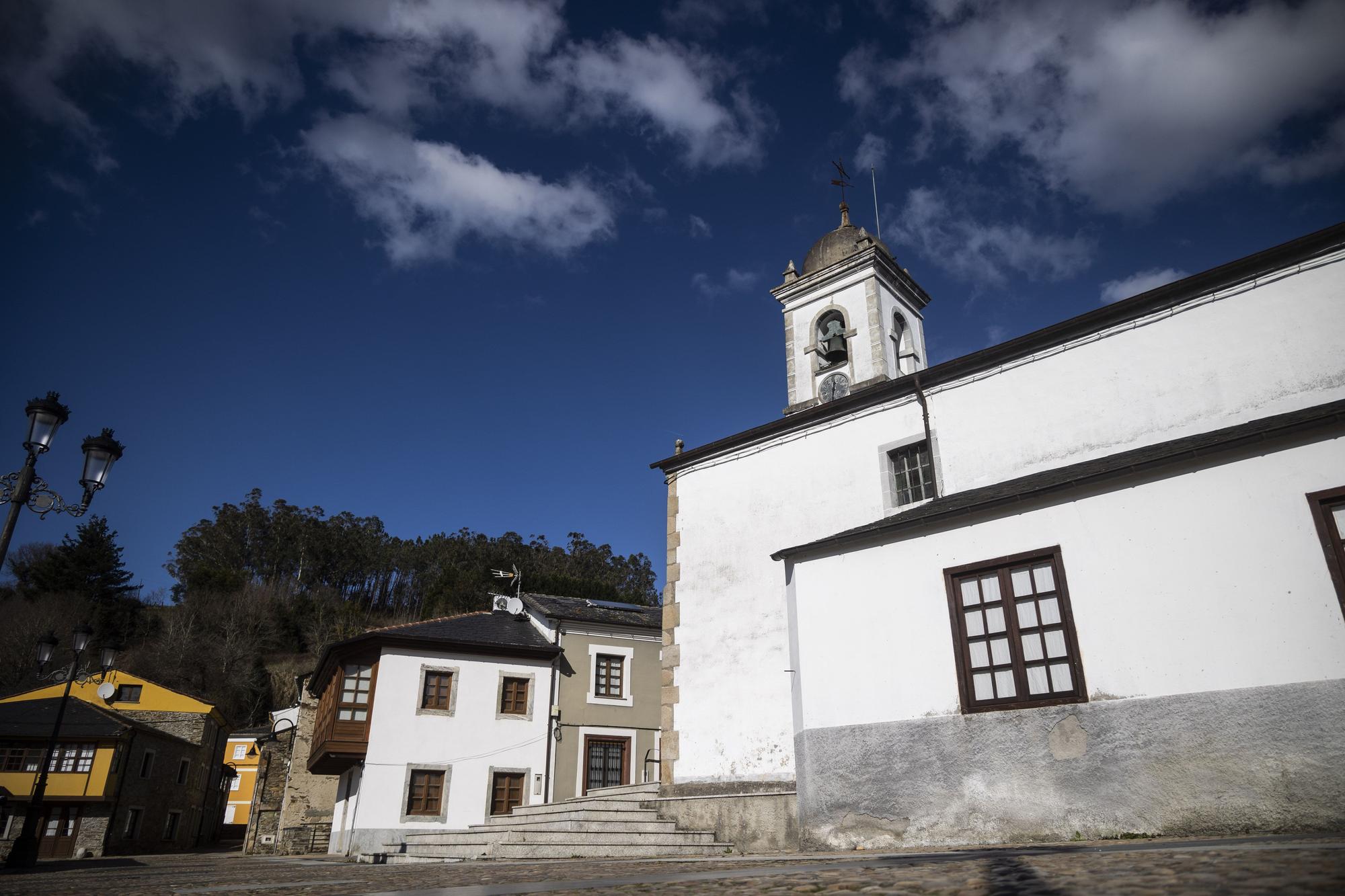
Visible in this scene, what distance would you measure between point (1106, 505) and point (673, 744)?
29.9 feet

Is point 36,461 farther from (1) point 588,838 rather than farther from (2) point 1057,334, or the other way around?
(2) point 1057,334

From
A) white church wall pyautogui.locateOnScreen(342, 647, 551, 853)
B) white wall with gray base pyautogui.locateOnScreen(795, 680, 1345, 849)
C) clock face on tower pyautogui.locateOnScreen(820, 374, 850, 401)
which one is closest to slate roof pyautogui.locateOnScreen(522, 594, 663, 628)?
white church wall pyautogui.locateOnScreen(342, 647, 551, 853)

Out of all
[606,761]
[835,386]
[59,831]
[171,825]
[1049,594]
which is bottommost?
[171,825]

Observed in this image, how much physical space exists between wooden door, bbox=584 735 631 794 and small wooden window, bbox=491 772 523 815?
7.17 ft

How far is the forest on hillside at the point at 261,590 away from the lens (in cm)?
5219

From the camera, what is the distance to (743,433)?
16375 millimetres

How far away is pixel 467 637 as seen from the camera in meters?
23.8

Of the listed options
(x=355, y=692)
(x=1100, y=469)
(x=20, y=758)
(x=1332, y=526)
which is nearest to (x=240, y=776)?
(x=20, y=758)

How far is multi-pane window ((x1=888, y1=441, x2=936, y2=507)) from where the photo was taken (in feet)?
45.9

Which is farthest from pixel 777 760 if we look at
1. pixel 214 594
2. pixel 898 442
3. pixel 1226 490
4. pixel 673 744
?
pixel 214 594

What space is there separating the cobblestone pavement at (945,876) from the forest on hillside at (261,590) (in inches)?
1608

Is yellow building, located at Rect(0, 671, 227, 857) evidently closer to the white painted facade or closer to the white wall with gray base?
the white painted facade

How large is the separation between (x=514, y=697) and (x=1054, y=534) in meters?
18.2

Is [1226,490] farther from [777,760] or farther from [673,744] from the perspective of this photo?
[673,744]
